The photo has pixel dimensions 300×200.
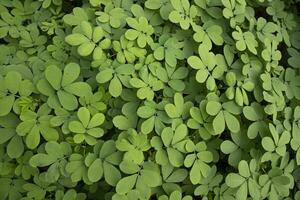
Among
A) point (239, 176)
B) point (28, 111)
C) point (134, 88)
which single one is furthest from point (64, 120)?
point (239, 176)

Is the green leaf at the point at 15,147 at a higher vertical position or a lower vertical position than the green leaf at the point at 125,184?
lower

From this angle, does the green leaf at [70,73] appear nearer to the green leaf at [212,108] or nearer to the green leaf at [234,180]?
the green leaf at [212,108]

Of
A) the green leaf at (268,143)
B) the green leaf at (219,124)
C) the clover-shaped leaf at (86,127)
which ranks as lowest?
the clover-shaped leaf at (86,127)

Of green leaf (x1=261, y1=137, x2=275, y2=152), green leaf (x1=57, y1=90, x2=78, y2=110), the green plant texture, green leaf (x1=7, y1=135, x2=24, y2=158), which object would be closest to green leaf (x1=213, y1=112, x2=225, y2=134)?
the green plant texture

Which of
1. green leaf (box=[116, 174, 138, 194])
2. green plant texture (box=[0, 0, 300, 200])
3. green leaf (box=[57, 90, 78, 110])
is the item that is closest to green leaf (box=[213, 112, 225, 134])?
green plant texture (box=[0, 0, 300, 200])

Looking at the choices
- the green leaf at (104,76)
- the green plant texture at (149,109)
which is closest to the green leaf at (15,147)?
the green plant texture at (149,109)

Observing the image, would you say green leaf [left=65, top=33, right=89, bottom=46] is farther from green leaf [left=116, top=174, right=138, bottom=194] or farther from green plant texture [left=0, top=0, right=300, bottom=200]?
green leaf [left=116, top=174, right=138, bottom=194]

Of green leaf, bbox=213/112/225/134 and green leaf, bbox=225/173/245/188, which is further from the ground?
green leaf, bbox=213/112/225/134

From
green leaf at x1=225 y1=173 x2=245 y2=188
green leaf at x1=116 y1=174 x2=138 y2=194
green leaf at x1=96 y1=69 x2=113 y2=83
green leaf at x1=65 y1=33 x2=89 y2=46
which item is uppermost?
green leaf at x1=65 y1=33 x2=89 y2=46
